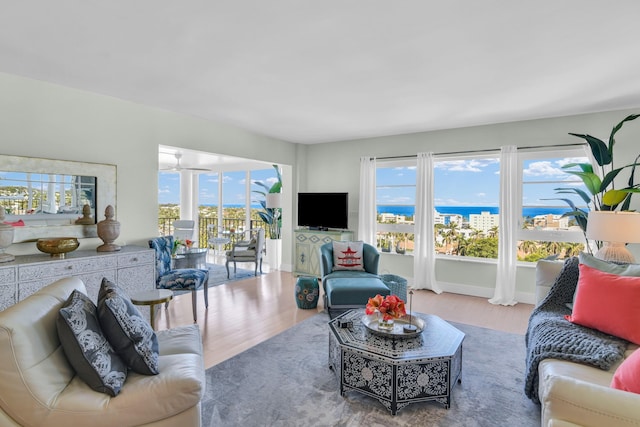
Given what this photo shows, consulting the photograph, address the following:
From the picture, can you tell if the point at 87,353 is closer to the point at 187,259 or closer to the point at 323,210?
the point at 187,259

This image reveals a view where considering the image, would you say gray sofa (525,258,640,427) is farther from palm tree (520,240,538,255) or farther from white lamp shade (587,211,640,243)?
palm tree (520,240,538,255)

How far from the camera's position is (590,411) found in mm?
1244

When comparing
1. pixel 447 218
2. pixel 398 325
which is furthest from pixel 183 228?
pixel 398 325

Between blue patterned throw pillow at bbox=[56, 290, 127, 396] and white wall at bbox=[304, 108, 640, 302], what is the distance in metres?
4.69

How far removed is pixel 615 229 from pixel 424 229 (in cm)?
240

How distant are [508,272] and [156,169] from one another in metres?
4.91

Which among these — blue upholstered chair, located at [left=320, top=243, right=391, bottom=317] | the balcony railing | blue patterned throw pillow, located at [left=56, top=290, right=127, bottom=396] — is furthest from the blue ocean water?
blue patterned throw pillow, located at [left=56, top=290, right=127, bottom=396]

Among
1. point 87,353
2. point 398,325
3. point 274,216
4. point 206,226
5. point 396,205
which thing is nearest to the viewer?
point 87,353

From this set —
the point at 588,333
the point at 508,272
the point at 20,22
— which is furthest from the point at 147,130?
the point at 508,272

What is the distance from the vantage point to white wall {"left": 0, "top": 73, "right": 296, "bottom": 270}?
10.4 feet

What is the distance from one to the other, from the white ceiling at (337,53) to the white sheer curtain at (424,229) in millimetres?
1279

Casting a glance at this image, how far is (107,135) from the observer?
378 centimetres

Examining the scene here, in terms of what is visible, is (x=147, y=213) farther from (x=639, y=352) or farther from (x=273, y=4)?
(x=639, y=352)

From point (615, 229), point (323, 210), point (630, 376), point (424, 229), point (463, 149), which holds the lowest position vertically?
point (630, 376)
